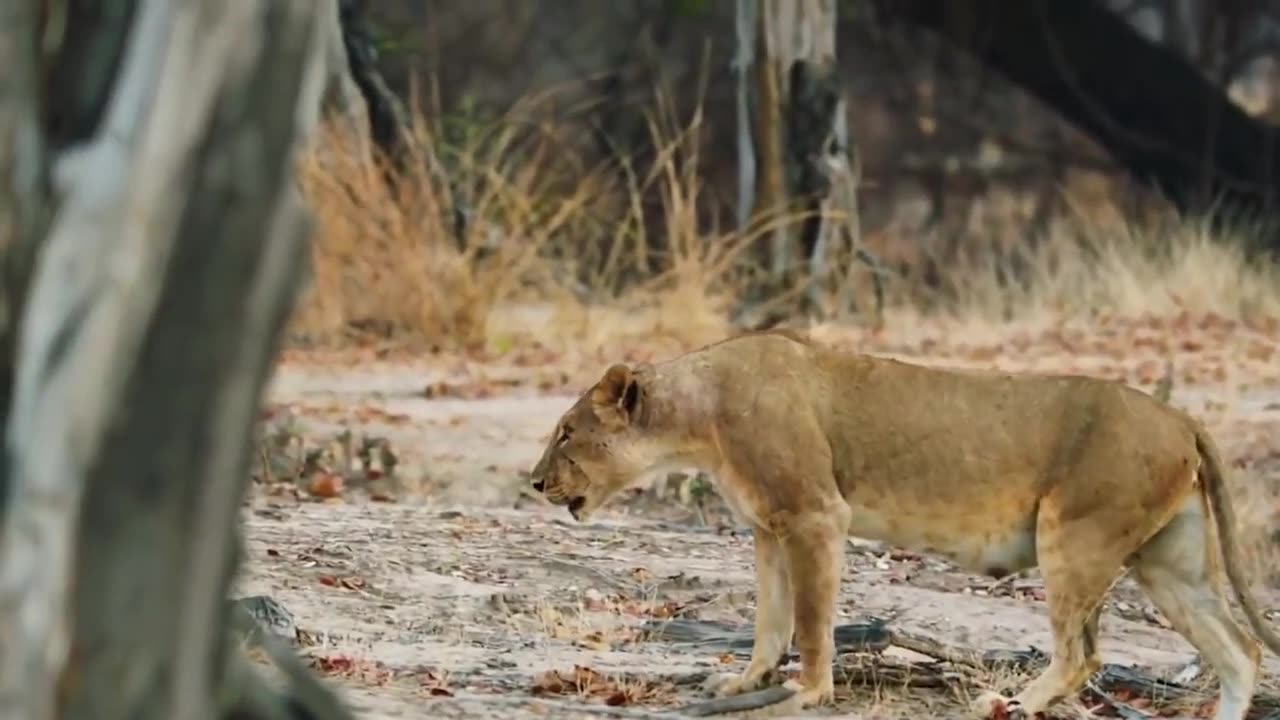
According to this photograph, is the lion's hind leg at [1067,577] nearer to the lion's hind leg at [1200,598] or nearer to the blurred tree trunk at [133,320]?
the lion's hind leg at [1200,598]

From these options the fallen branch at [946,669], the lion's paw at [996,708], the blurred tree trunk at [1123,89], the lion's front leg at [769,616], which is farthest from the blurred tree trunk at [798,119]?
the lion's paw at [996,708]

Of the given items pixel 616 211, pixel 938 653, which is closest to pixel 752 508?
pixel 938 653

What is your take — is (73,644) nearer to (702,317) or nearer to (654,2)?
(702,317)

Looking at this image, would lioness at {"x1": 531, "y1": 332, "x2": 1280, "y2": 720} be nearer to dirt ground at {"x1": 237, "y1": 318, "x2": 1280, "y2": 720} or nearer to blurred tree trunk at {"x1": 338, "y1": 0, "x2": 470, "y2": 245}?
dirt ground at {"x1": 237, "y1": 318, "x2": 1280, "y2": 720}

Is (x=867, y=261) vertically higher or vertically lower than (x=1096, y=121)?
lower

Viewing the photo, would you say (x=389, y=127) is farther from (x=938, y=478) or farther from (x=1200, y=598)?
(x=1200, y=598)

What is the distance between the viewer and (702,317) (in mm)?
11570

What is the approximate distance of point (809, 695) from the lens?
4961mm

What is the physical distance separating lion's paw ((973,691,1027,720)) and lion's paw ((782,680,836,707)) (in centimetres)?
33

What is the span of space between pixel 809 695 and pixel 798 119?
8.11 m

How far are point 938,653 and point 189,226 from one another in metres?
3.43

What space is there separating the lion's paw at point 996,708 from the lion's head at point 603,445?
0.86m

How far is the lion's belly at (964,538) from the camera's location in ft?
16.8

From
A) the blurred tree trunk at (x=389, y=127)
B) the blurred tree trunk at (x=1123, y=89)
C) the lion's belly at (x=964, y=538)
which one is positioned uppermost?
the blurred tree trunk at (x=1123, y=89)
